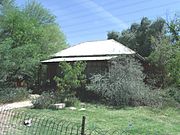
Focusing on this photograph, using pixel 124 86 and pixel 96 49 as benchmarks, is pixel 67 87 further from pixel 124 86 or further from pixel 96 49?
pixel 96 49

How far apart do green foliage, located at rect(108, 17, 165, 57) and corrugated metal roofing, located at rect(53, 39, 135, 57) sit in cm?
644

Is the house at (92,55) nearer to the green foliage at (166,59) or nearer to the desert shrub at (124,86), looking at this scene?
the green foliage at (166,59)

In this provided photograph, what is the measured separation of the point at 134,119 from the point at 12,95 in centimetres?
882

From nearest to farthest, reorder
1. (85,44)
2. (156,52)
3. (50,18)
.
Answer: (156,52)
(85,44)
(50,18)

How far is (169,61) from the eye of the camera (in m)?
20.5

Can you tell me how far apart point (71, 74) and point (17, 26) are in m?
7.77

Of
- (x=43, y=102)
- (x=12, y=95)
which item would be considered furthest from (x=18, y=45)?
(x=43, y=102)

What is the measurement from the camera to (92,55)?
77.1 feet

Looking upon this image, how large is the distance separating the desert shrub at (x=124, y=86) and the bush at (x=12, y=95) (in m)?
4.46

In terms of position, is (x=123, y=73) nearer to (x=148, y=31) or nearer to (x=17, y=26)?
(x=17, y=26)

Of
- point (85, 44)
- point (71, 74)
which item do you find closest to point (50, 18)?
point (85, 44)

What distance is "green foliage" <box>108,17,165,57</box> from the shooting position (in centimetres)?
3185

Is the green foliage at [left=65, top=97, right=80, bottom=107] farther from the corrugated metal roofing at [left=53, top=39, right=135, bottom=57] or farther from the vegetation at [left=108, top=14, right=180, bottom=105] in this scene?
the corrugated metal roofing at [left=53, top=39, right=135, bottom=57]

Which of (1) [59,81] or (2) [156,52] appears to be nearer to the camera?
(1) [59,81]
